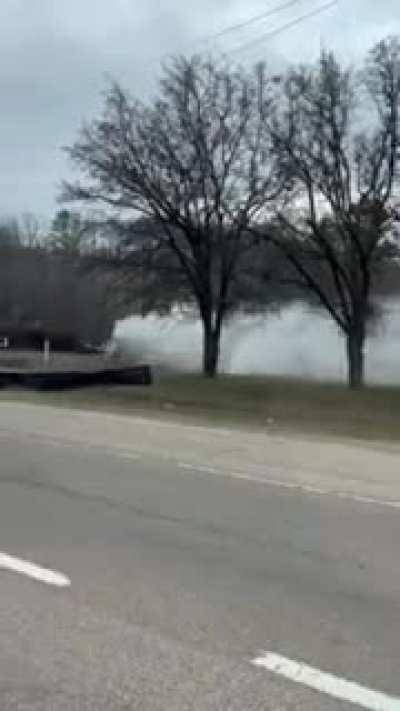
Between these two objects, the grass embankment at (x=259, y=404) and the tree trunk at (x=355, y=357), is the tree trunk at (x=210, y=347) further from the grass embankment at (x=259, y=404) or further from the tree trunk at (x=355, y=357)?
the tree trunk at (x=355, y=357)

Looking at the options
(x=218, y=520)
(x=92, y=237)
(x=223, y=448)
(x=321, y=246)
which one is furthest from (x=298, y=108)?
(x=218, y=520)

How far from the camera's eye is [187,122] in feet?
135

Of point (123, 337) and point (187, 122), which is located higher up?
point (187, 122)

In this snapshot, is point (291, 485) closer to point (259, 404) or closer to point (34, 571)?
point (34, 571)

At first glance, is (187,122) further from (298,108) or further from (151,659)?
(151,659)

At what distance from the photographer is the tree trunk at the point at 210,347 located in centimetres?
4494

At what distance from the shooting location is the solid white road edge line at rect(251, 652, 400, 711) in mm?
5121

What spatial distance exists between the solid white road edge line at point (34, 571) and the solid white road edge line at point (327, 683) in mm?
1997

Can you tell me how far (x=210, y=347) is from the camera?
4538 cm

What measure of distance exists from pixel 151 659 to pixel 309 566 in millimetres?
2591

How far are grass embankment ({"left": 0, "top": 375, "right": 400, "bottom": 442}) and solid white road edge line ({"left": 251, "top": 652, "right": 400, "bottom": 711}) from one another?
45.0 feet

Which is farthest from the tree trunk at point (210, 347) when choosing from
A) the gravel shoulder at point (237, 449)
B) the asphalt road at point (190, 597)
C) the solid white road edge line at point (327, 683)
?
the solid white road edge line at point (327, 683)

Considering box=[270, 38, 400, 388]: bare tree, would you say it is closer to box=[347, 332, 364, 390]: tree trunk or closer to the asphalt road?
box=[347, 332, 364, 390]: tree trunk

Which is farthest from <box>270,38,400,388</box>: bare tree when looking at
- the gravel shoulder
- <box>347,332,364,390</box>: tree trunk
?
the gravel shoulder
